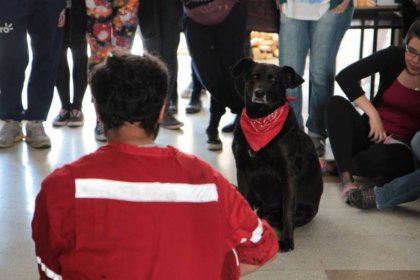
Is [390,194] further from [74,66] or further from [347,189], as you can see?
[74,66]

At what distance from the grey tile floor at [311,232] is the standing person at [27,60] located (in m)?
0.11

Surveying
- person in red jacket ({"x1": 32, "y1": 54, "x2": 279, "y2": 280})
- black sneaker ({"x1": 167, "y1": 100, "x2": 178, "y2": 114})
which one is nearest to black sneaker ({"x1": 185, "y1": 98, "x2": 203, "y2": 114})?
black sneaker ({"x1": 167, "y1": 100, "x2": 178, "y2": 114})

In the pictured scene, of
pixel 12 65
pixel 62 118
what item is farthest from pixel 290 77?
pixel 62 118

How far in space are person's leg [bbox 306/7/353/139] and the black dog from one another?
0.72 meters

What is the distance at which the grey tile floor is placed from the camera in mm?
2285

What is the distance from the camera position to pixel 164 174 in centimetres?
119

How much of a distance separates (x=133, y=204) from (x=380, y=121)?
76.2 inches

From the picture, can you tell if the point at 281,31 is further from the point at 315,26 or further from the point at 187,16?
the point at 187,16

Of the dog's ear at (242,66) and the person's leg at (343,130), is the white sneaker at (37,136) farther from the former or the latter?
the person's leg at (343,130)

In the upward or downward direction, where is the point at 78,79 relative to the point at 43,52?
downward

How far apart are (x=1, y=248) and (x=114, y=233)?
1.42 m

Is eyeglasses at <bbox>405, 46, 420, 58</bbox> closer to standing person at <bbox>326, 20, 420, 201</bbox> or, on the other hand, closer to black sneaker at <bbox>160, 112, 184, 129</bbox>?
standing person at <bbox>326, 20, 420, 201</bbox>

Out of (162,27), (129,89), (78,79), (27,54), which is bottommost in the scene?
(78,79)

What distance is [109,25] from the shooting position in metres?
3.40
